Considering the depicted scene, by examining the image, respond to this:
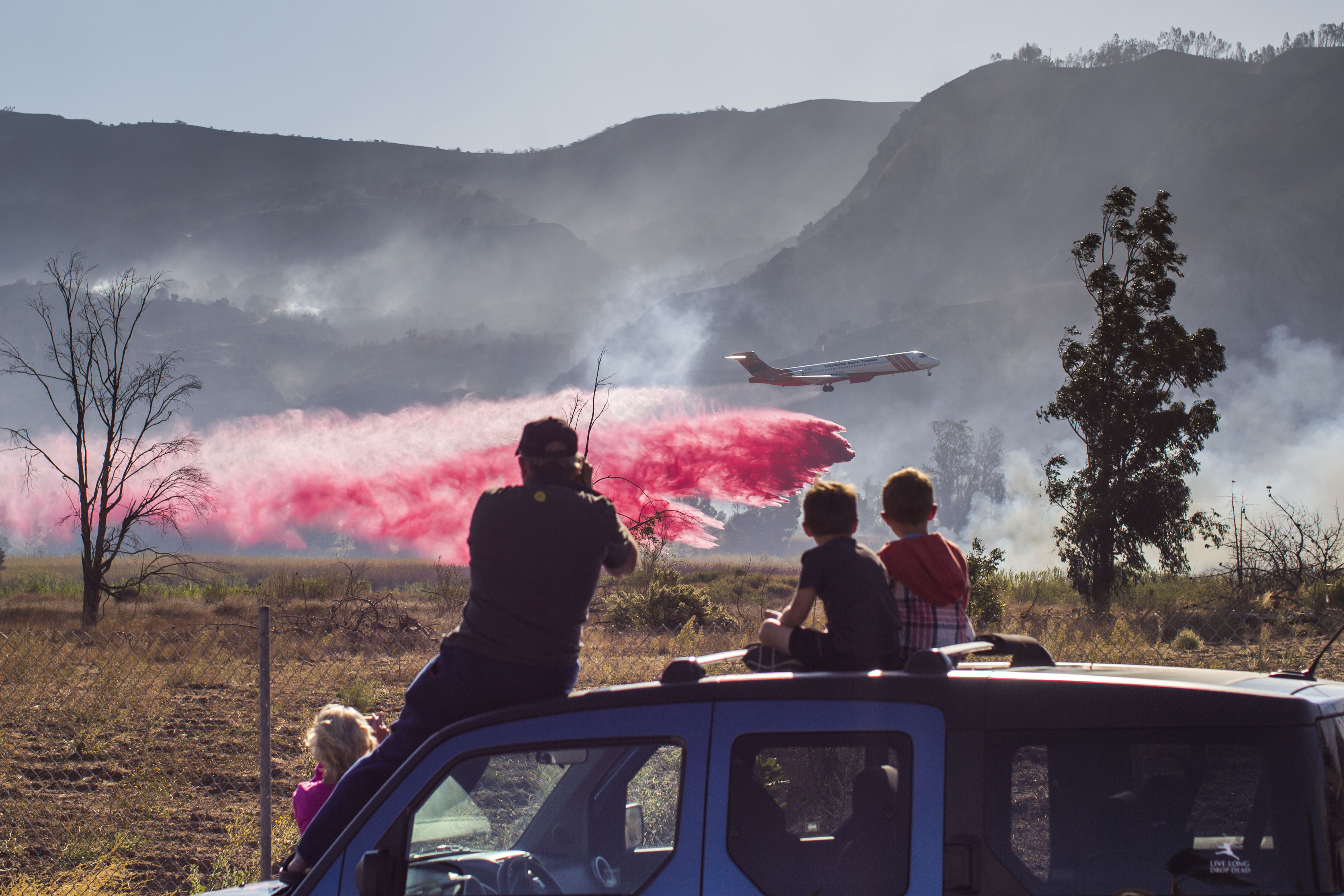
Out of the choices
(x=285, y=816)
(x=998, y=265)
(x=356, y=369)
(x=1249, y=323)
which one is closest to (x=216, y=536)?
(x=356, y=369)

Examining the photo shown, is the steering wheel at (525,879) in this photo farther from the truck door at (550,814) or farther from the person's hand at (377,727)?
the person's hand at (377,727)

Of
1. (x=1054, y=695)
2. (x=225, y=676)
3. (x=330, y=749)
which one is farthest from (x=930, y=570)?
(x=225, y=676)

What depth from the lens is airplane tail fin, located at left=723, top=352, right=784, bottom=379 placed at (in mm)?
47969

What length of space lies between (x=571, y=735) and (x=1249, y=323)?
131769 mm

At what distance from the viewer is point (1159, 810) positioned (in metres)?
2.49

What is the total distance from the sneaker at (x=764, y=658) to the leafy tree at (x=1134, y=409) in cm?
2526

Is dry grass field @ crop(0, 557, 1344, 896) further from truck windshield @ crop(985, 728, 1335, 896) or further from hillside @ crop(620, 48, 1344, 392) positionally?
hillside @ crop(620, 48, 1344, 392)

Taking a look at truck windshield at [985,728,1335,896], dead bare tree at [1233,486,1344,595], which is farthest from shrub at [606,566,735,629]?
truck windshield at [985,728,1335,896]

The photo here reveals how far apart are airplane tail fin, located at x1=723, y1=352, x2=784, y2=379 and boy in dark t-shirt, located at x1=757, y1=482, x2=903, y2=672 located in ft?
144

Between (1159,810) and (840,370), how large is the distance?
→ 145ft

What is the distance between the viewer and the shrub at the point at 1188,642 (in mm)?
16312

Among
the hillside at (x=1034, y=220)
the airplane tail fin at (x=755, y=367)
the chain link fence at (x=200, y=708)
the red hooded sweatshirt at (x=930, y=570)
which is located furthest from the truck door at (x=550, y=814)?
the hillside at (x=1034, y=220)

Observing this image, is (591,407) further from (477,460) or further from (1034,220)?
(1034,220)

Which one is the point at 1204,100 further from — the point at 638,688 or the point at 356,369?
the point at 638,688
